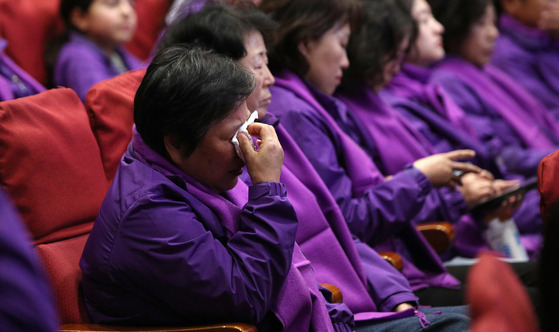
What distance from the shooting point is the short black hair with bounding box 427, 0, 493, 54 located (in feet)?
11.1

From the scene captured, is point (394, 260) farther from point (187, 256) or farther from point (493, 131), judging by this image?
point (493, 131)

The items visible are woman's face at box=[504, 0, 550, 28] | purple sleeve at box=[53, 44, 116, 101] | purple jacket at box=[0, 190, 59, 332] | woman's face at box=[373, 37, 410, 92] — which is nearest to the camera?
purple jacket at box=[0, 190, 59, 332]

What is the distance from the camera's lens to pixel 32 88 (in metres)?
2.23

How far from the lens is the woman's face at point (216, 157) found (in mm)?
1450

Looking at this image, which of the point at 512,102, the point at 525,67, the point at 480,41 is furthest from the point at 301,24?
the point at 525,67

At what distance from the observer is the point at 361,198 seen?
2.11m

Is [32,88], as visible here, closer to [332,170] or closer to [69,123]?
[69,123]

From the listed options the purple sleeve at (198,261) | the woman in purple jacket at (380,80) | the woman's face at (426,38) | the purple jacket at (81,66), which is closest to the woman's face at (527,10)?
the woman's face at (426,38)

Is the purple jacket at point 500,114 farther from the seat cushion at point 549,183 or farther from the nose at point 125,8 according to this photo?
the seat cushion at point 549,183

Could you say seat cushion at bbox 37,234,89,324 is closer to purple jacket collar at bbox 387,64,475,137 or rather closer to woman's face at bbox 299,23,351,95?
woman's face at bbox 299,23,351,95

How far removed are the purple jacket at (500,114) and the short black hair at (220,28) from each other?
1.54 meters

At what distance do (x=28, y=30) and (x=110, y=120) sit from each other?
2.99 ft

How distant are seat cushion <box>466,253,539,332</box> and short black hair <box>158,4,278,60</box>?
104 centimetres

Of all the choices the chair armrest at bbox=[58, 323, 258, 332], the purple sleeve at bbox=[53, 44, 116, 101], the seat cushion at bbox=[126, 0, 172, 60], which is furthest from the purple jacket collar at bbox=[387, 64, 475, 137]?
the chair armrest at bbox=[58, 323, 258, 332]
